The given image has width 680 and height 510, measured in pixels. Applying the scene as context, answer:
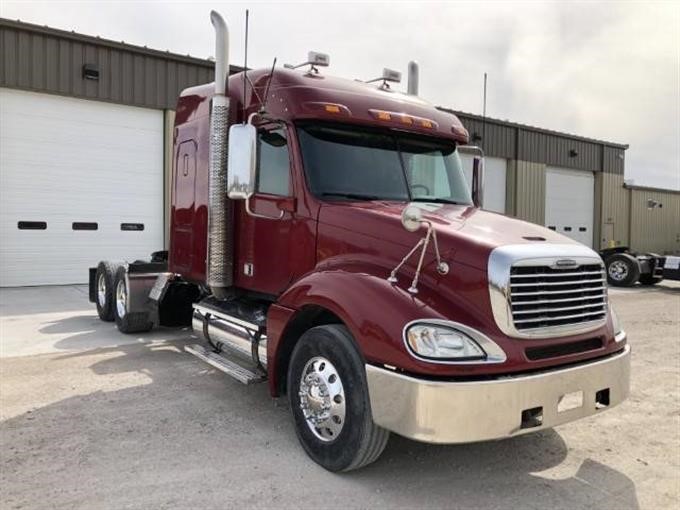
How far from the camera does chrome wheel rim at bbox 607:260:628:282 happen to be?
16.9 metres

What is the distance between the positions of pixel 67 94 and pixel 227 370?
10834mm

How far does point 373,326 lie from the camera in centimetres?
340

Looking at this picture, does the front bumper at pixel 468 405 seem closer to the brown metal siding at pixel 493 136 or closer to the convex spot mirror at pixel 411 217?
the convex spot mirror at pixel 411 217

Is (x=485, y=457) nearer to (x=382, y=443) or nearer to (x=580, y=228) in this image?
(x=382, y=443)

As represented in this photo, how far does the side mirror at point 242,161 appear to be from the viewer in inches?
174

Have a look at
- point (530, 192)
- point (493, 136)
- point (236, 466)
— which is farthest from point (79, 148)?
point (530, 192)

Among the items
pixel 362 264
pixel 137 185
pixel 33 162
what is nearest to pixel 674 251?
pixel 137 185

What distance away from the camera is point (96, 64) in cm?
1365

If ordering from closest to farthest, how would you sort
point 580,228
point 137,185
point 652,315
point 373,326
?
point 373,326 < point 652,315 < point 137,185 < point 580,228

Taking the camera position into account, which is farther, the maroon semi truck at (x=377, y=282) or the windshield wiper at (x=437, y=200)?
the windshield wiper at (x=437, y=200)

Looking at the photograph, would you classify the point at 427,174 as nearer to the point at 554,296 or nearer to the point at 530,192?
the point at 554,296

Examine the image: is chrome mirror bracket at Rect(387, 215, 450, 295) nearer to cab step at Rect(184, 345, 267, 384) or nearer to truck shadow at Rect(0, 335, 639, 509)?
truck shadow at Rect(0, 335, 639, 509)

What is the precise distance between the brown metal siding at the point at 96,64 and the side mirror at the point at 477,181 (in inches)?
356

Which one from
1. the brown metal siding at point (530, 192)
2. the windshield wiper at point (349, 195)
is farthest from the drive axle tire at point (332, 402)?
the brown metal siding at point (530, 192)
